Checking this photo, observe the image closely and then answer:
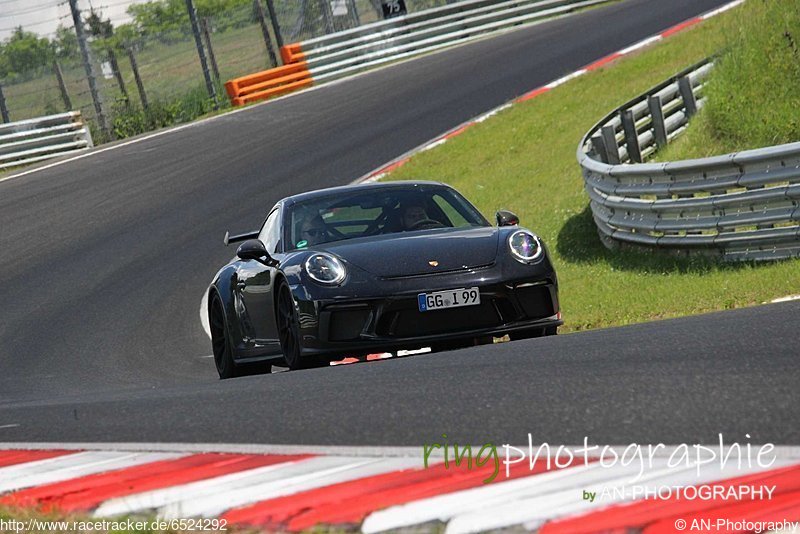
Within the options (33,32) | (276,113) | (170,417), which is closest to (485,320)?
(170,417)

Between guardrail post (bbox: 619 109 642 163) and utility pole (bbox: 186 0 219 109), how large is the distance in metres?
15.5

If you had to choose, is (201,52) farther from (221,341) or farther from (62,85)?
(221,341)

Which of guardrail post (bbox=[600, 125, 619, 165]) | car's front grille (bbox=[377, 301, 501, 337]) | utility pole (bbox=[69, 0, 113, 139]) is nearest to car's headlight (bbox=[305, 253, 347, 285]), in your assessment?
car's front grille (bbox=[377, 301, 501, 337])

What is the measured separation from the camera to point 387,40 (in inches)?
1296

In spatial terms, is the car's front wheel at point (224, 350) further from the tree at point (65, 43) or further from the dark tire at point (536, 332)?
the tree at point (65, 43)

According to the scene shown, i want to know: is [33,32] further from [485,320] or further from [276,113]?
[485,320]

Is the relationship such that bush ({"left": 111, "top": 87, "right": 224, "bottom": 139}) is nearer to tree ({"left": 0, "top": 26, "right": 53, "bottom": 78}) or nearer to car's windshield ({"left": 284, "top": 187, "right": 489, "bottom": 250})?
tree ({"left": 0, "top": 26, "right": 53, "bottom": 78})

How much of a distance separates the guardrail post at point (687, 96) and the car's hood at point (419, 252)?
10070 mm

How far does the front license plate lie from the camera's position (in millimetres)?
8148

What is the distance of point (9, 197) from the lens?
22.8 metres

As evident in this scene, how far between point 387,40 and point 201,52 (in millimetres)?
4622

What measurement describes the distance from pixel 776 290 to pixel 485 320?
2.95 metres

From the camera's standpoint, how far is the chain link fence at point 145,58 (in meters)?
29.2

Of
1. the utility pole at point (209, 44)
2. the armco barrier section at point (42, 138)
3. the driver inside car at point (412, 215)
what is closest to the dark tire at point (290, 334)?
the driver inside car at point (412, 215)
